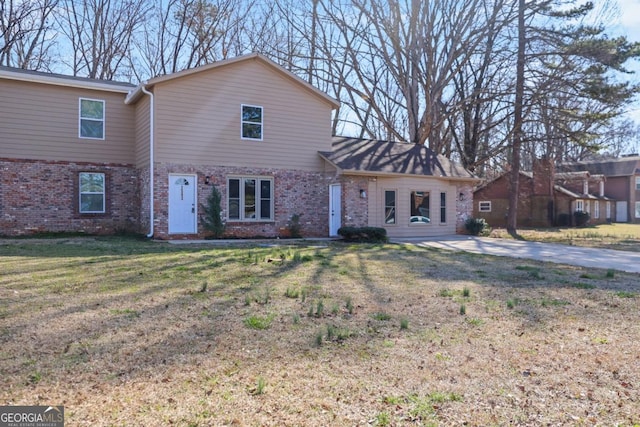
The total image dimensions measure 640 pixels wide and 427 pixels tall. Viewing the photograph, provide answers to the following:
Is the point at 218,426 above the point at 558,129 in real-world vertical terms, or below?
below

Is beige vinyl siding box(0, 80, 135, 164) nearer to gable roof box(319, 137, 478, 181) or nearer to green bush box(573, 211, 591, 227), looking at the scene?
gable roof box(319, 137, 478, 181)

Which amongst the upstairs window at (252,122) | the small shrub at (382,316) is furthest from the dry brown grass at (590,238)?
the small shrub at (382,316)

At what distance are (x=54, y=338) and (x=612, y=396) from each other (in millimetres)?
4843

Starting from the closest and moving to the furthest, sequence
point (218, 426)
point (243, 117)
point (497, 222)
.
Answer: point (218, 426) → point (243, 117) → point (497, 222)

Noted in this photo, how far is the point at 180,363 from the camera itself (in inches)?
159

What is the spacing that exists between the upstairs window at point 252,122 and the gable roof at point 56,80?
412cm

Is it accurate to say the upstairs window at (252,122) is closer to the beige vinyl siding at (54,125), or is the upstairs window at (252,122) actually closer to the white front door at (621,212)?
the beige vinyl siding at (54,125)

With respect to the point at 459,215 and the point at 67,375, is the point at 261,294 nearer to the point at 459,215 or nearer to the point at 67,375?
the point at 67,375

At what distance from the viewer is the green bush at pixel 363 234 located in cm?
1602

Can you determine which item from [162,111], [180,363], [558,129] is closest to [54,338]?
[180,363]

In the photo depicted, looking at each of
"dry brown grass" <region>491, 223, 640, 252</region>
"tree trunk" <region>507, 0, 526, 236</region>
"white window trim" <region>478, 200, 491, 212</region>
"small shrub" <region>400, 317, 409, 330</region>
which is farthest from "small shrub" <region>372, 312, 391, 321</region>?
"white window trim" <region>478, 200, 491, 212</region>

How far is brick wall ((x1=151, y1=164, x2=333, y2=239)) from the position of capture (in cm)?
1505

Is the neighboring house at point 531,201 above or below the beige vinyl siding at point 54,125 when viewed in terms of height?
below

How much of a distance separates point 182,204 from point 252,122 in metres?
3.72
